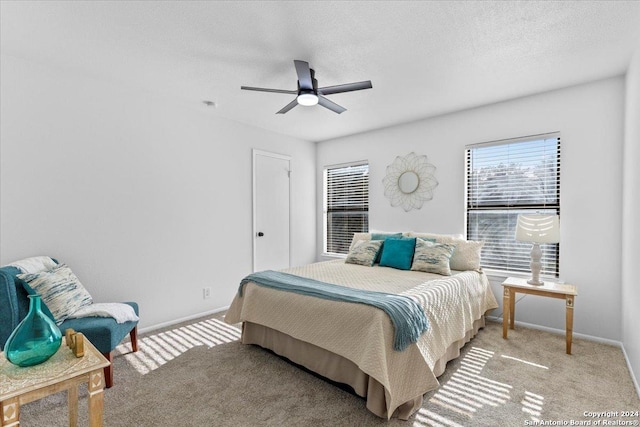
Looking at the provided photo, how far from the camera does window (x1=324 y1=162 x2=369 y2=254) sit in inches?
194

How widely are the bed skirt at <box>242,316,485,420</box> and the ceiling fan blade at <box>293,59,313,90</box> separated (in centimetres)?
205

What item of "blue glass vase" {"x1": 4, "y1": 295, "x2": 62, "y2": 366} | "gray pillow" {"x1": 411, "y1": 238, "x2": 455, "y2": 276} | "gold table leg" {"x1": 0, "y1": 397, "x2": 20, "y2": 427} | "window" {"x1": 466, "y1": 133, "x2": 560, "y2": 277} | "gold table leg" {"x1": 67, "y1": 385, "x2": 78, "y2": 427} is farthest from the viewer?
"window" {"x1": 466, "y1": 133, "x2": 560, "y2": 277}

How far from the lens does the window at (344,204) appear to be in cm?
494

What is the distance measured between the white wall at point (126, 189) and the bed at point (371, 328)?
113 centimetres

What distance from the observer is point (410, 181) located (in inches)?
169

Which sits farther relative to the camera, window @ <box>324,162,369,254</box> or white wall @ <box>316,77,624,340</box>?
window @ <box>324,162,369,254</box>

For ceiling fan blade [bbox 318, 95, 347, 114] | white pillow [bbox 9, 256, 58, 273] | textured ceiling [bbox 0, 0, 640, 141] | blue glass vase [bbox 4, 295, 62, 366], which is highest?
textured ceiling [bbox 0, 0, 640, 141]

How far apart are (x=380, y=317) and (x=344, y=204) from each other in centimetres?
338

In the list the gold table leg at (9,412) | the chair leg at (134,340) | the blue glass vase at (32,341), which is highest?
the blue glass vase at (32,341)

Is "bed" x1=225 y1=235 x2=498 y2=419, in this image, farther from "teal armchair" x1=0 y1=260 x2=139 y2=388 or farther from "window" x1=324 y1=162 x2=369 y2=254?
"window" x1=324 y1=162 x2=369 y2=254

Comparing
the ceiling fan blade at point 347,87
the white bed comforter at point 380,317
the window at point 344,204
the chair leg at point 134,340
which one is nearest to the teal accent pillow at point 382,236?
the white bed comforter at point 380,317

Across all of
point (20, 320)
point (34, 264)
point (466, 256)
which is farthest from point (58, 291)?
point (466, 256)

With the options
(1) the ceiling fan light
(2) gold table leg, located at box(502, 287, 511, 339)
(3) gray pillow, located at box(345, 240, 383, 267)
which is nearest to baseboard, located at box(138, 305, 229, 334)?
(3) gray pillow, located at box(345, 240, 383, 267)

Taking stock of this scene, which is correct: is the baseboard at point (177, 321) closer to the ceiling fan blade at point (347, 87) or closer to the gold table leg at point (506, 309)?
the ceiling fan blade at point (347, 87)
